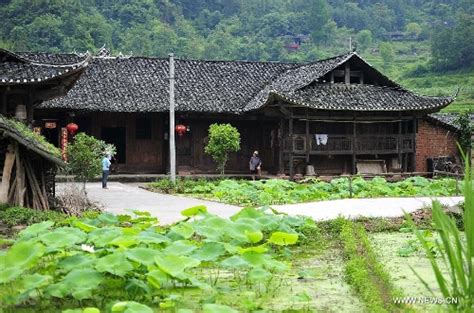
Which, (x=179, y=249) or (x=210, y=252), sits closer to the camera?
(x=179, y=249)

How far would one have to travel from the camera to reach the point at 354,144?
27.8 m

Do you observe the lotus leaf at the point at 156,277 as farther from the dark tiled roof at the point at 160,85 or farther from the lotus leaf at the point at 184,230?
the dark tiled roof at the point at 160,85

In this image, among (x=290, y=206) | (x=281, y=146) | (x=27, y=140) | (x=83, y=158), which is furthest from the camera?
(x=281, y=146)

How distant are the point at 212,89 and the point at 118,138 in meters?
4.28

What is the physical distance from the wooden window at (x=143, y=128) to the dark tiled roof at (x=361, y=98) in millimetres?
Answer: 5901

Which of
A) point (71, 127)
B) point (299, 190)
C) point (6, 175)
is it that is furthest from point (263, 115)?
point (6, 175)

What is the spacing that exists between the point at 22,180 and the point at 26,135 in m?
0.92

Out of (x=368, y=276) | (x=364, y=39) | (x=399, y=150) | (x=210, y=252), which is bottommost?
(x=368, y=276)

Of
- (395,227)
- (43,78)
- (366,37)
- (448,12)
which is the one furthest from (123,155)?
(448,12)

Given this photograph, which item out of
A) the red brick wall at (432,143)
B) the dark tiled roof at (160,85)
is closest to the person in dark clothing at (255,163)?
the dark tiled roof at (160,85)

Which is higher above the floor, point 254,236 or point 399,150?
point 399,150

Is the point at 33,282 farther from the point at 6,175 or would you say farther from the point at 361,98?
the point at 361,98

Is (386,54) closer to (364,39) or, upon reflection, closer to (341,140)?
(364,39)

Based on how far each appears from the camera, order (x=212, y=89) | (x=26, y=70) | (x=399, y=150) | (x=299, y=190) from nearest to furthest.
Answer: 1. (x=26, y=70)
2. (x=299, y=190)
3. (x=399, y=150)
4. (x=212, y=89)
